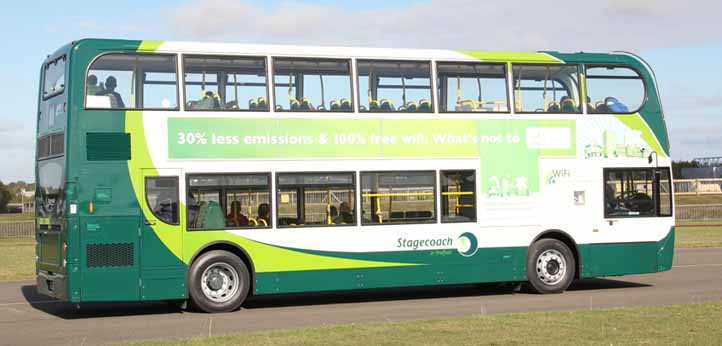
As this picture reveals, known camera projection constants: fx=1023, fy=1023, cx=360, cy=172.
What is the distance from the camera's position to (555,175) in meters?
18.1

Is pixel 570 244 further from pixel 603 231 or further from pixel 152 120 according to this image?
pixel 152 120

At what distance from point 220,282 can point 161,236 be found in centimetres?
119

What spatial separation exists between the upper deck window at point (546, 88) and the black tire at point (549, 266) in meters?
2.37

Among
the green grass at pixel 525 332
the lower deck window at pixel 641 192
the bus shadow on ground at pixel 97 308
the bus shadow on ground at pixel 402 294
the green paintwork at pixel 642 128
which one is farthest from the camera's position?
the lower deck window at pixel 641 192

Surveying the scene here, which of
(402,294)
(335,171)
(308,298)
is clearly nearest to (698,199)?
(402,294)

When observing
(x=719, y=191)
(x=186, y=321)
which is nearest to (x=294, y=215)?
(x=186, y=321)

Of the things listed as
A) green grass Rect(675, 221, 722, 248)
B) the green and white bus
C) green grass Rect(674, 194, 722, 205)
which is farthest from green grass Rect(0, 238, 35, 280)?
green grass Rect(674, 194, 722, 205)

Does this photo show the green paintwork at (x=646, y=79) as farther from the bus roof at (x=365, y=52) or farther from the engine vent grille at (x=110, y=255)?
the engine vent grille at (x=110, y=255)

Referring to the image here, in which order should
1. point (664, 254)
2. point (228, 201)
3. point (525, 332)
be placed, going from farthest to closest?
1. point (664, 254)
2. point (228, 201)
3. point (525, 332)

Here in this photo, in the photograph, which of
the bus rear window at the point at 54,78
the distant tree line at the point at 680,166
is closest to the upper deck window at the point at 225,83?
the bus rear window at the point at 54,78

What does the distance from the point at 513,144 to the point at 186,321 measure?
6643 mm

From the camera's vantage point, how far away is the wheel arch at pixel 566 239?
59.5 feet

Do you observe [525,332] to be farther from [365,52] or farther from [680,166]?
[680,166]

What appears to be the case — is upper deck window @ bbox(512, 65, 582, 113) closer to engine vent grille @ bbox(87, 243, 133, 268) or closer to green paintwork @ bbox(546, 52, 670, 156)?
green paintwork @ bbox(546, 52, 670, 156)
